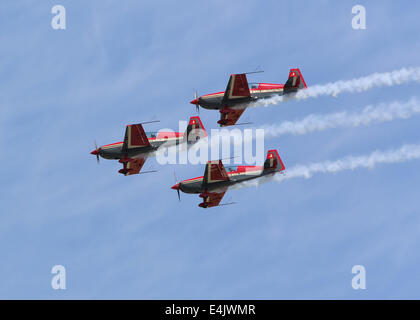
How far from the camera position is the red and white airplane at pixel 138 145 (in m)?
80.5

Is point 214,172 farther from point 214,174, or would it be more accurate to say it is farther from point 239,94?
point 239,94

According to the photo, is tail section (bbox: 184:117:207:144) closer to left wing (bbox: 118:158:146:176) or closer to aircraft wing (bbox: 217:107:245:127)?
aircraft wing (bbox: 217:107:245:127)

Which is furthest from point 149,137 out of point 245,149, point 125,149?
point 245,149

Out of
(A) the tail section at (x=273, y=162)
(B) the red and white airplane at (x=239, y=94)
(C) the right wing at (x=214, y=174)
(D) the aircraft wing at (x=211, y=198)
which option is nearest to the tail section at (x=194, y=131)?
(B) the red and white airplane at (x=239, y=94)

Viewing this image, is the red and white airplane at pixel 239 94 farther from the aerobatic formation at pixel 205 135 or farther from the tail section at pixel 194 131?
the tail section at pixel 194 131

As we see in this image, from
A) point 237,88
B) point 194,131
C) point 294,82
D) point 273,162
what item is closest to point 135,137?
point 194,131

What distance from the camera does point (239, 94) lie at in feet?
273

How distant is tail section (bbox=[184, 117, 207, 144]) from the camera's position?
8400 centimetres

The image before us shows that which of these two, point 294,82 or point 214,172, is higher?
point 294,82

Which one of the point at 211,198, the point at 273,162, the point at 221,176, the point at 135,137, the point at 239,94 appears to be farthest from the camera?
the point at 239,94

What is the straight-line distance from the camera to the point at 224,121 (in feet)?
279

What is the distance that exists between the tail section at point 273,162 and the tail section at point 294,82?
6411 millimetres

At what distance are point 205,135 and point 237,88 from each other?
195 inches
